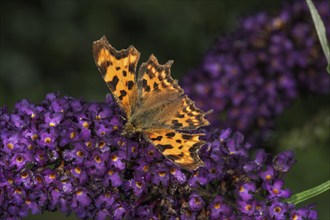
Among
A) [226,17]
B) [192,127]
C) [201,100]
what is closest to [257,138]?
[201,100]

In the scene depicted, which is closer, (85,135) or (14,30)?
(85,135)

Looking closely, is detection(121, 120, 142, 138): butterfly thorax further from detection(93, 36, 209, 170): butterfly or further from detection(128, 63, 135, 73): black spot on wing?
detection(128, 63, 135, 73): black spot on wing

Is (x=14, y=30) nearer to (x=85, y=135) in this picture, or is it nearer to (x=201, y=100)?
(x=201, y=100)

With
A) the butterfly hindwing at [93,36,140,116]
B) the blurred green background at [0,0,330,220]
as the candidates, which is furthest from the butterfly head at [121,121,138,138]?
the blurred green background at [0,0,330,220]

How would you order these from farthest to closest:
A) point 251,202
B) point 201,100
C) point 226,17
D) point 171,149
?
point 226,17
point 201,100
point 251,202
point 171,149

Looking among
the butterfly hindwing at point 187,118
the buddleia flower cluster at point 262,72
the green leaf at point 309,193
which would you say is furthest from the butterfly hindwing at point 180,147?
the buddleia flower cluster at point 262,72
